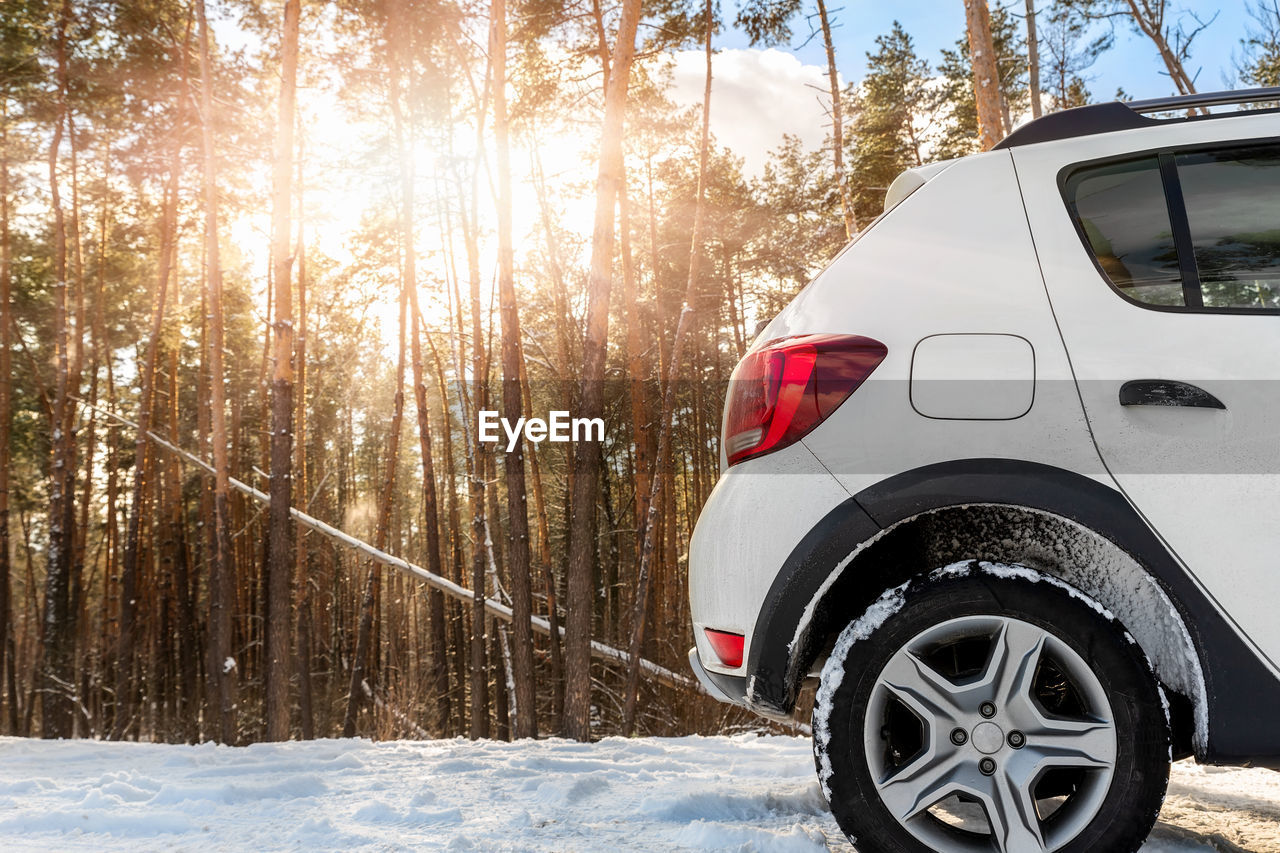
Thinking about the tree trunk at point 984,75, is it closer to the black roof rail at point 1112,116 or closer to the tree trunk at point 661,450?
the tree trunk at point 661,450

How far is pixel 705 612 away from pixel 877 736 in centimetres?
51

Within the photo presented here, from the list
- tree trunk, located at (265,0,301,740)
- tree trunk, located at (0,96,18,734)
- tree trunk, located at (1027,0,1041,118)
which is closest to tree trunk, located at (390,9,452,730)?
tree trunk, located at (265,0,301,740)

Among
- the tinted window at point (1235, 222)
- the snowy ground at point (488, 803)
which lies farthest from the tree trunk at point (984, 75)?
the snowy ground at point (488, 803)

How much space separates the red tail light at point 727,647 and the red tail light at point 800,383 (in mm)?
460

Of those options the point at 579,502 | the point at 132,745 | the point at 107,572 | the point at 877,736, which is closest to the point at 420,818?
the point at 877,736

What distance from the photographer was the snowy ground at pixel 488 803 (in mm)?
2186

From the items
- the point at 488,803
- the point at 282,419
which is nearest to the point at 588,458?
the point at 282,419

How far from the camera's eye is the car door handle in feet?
5.62

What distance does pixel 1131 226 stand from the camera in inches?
75.7

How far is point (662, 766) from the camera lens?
11.0 ft

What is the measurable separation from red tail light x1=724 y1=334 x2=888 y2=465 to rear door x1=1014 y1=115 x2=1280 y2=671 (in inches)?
19.4

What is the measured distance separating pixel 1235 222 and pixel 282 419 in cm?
734

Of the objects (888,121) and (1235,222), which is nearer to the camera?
(1235,222)

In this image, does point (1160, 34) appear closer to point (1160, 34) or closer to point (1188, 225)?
point (1160, 34)
